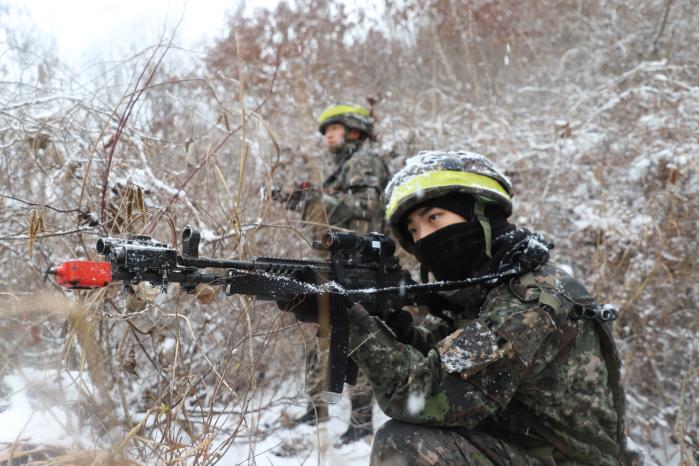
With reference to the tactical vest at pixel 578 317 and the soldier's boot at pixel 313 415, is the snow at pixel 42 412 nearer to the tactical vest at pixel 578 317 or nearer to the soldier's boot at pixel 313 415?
the soldier's boot at pixel 313 415

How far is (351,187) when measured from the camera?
4.04 meters

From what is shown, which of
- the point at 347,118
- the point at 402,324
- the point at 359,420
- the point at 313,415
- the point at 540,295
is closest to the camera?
the point at 540,295

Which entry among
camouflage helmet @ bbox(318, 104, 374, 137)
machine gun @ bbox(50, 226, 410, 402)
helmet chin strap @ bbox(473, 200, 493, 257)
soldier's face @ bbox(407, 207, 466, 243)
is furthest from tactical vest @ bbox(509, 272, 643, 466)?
camouflage helmet @ bbox(318, 104, 374, 137)

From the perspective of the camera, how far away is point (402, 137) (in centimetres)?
518

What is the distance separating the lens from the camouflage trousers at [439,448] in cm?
185

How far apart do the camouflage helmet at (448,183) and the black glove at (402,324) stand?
42 centimetres

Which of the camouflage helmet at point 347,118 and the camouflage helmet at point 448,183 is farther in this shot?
the camouflage helmet at point 347,118

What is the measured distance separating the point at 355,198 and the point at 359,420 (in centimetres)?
155

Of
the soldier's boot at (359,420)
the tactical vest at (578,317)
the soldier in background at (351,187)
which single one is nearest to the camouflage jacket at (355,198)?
the soldier in background at (351,187)

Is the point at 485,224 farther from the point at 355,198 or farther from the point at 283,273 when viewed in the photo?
the point at 355,198

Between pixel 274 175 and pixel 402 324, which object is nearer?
pixel 402 324

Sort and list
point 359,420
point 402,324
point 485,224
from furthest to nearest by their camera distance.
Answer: point 359,420
point 402,324
point 485,224

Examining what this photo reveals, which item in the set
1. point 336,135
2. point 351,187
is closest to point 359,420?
point 351,187

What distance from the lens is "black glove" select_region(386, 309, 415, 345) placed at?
239 cm
